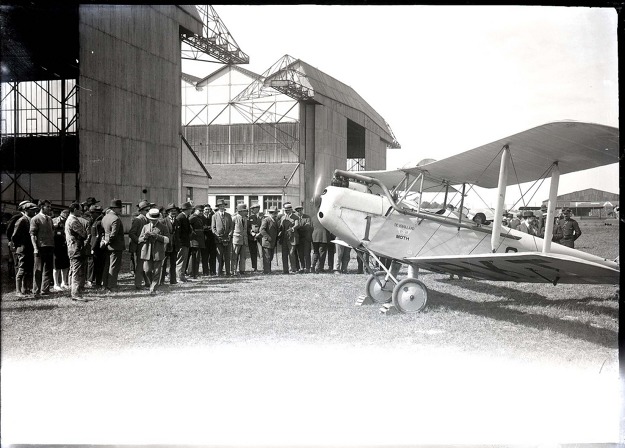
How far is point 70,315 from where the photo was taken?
13.9 ft

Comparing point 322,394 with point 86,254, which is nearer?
point 322,394

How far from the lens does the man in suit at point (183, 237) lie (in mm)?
8320

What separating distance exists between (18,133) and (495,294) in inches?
282

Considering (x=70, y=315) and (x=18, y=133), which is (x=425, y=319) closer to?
Answer: (x=70, y=315)

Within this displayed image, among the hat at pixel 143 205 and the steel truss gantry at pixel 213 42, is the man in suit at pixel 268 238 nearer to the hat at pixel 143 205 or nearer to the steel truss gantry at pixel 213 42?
the hat at pixel 143 205

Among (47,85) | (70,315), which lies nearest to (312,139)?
(47,85)

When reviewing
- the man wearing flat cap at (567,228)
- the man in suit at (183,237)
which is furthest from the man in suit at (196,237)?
the man wearing flat cap at (567,228)

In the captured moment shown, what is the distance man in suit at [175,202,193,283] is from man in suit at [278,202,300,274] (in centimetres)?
259

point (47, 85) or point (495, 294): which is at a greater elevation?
point (47, 85)

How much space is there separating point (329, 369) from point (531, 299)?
14.9 feet

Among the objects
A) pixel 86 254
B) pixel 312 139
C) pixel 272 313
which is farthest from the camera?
pixel 312 139

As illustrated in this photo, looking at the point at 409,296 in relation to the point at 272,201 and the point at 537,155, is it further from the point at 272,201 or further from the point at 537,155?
the point at 272,201

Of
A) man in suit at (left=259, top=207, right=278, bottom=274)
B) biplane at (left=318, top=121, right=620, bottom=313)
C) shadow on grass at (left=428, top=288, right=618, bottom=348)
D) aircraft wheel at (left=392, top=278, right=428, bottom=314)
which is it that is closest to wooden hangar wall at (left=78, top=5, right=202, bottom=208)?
biplane at (left=318, top=121, right=620, bottom=313)

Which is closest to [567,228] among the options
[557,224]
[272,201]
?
[557,224]
